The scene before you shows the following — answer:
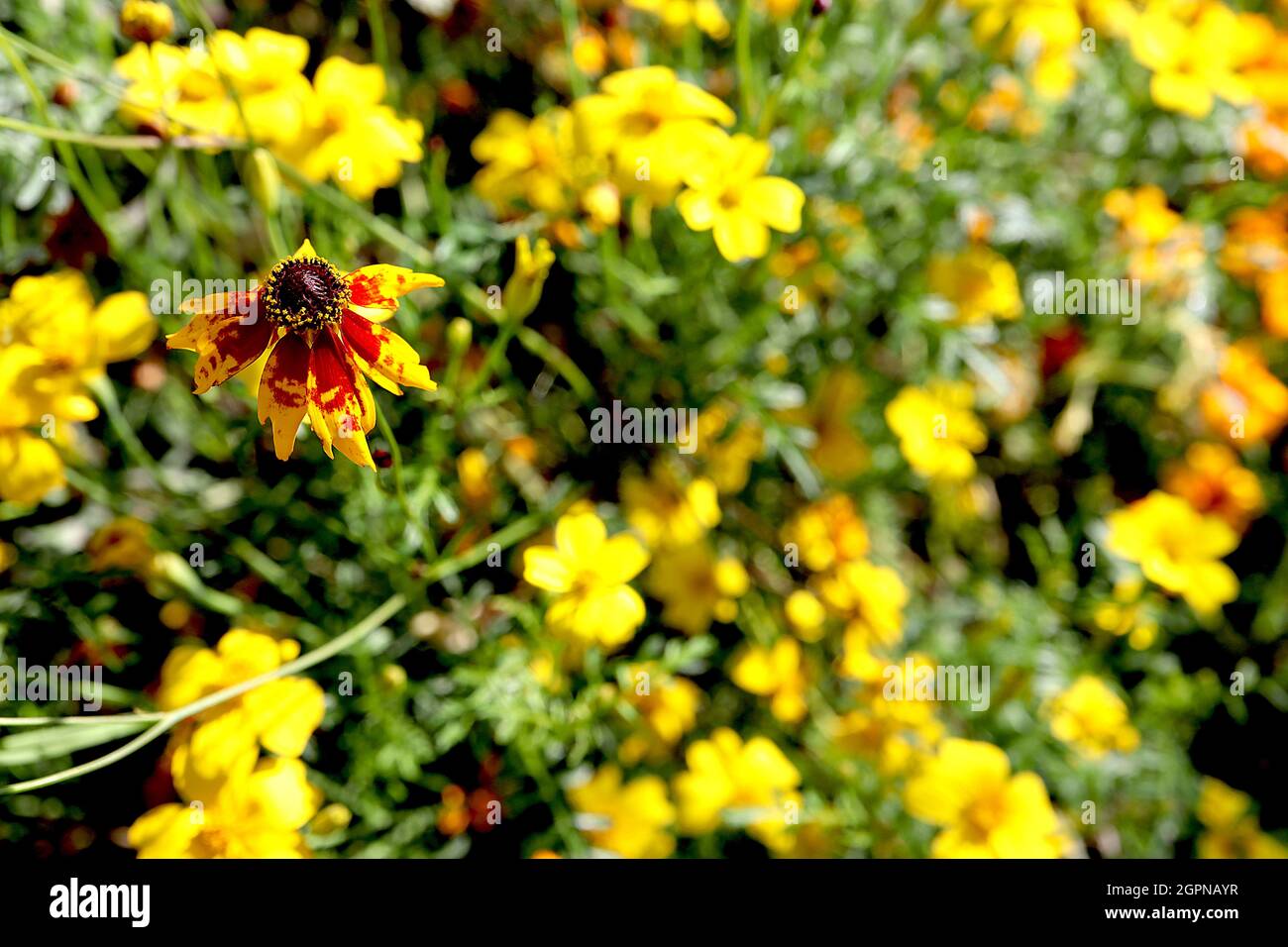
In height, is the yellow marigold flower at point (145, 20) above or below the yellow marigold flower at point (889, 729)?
above

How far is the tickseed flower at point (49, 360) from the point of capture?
1225 mm

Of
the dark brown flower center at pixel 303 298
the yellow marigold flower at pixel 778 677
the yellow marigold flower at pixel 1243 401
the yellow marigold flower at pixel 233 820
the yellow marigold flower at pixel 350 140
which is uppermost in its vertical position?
the yellow marigold flower at pixel 350 140

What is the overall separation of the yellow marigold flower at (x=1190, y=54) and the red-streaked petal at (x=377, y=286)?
1.50m

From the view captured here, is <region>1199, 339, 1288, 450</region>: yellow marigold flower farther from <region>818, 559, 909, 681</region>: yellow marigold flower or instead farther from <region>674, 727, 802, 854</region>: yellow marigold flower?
<region>674, 727, 802, 854</region>: yellow marigold flower

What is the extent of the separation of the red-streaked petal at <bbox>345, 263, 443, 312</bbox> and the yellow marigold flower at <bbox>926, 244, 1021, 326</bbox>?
1145 millimetres

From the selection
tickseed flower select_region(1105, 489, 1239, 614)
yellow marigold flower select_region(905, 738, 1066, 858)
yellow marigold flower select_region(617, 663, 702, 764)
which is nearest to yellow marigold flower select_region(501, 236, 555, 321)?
yellow marigold flower select_region(617, 663, 702, 764)

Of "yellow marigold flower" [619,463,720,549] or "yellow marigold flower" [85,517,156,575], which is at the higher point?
"yellow marigold flower" [619,463,720,549]

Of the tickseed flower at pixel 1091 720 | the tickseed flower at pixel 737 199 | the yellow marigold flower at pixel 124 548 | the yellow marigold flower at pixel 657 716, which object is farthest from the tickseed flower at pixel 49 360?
the tickseed flower at pixel 1091 720

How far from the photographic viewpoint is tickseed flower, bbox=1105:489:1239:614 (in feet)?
5.79

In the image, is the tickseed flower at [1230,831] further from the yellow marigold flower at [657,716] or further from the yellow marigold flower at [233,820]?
the yellow marigold flower at [233,820]

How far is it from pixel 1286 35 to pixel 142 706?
2.83 meters

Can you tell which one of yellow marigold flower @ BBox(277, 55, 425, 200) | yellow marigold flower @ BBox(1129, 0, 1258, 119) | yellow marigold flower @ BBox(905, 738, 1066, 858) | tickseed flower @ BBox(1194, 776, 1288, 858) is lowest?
tickseed flower @ BBox(1194, 776, 1288, 858)
